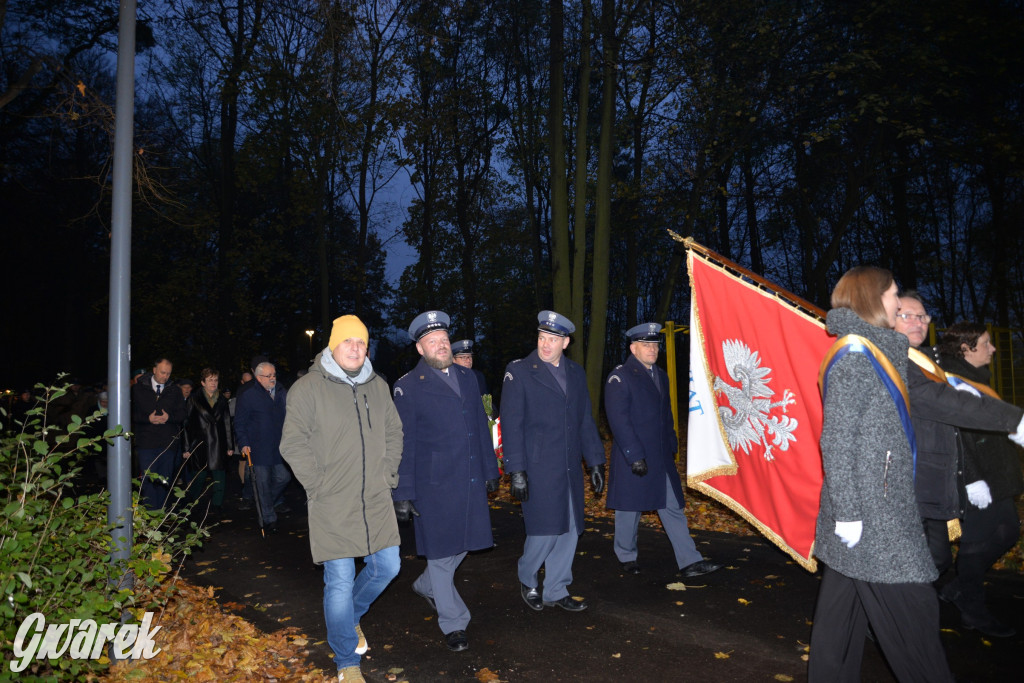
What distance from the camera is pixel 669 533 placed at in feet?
22.8

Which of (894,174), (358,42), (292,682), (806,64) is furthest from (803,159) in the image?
(292,682)

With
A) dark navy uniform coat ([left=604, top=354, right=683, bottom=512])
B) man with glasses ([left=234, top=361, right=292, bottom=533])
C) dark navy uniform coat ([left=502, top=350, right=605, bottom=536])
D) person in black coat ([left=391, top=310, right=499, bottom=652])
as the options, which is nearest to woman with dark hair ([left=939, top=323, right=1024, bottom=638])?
dark navy uniform coat ([left=604, top=354, right=683, bottom=512])

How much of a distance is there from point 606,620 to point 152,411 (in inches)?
235

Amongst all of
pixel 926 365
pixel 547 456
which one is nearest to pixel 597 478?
pixel 547 456

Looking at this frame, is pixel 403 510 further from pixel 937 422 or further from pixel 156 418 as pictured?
pixel 156 418

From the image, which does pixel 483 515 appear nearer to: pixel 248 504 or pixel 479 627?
pixel 479 627

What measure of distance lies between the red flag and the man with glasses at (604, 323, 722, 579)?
961 millimetres

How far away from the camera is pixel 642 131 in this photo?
1070 inches

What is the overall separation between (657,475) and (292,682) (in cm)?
355

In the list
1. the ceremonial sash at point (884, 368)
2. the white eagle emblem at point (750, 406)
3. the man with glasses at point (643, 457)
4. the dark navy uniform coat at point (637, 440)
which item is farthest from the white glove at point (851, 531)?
the dark navy uniform coat at point (637, 440)

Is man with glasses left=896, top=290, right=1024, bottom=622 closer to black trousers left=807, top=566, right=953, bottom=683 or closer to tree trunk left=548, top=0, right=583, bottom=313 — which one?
black trousers left=807, top=566, right=953, bottom=683

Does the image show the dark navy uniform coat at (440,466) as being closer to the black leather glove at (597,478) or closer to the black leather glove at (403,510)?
the black leather glove at (403,510)

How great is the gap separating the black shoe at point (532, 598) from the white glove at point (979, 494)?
314cm

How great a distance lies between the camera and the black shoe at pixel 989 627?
16.7 feet
